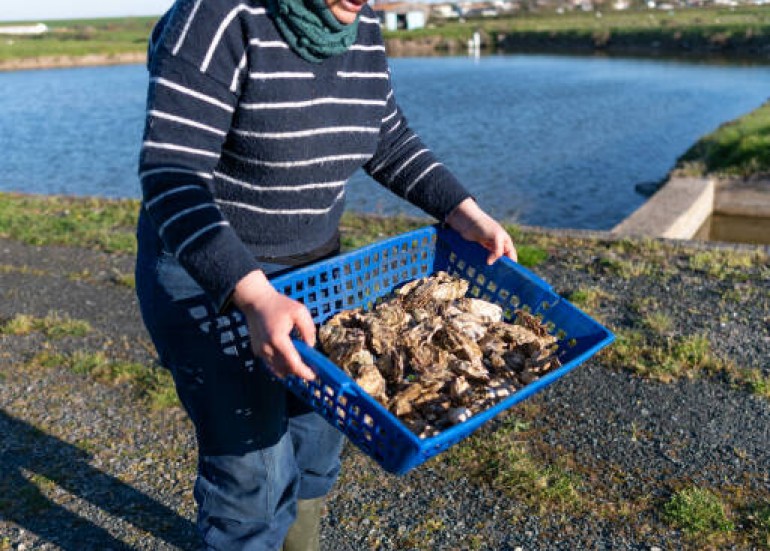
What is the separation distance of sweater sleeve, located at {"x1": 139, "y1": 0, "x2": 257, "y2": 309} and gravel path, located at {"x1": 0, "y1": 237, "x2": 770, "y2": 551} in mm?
1856

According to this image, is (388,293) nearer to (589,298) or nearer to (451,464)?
(451,464)

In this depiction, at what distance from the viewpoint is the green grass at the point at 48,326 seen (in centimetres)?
541

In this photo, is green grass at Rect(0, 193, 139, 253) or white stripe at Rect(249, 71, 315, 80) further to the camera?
green grass at Rect(0, 193, 139, 253)

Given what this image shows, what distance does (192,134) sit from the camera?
1.85 metres

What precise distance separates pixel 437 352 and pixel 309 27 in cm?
94

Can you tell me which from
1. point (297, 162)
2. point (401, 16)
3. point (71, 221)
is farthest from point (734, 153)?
point (401, 16)

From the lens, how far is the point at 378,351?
219 cm

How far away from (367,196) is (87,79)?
103 feet

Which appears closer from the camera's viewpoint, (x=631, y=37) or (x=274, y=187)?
(x=274, y=187)

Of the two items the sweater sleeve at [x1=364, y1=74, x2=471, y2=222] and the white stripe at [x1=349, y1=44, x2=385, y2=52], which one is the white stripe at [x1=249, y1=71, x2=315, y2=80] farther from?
the sweater sleeve at [x1=364, y1=74, x2=471, y2=222]

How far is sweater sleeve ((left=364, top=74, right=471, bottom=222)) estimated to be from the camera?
2566mm

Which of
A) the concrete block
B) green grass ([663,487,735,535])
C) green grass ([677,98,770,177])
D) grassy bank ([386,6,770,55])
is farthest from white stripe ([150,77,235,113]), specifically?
grassy bank ([386,6,770,55])

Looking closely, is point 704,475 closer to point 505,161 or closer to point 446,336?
point 446,336

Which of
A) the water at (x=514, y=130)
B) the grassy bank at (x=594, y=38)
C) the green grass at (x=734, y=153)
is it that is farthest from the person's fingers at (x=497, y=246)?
the grassy bank at (x=594, y=38)
